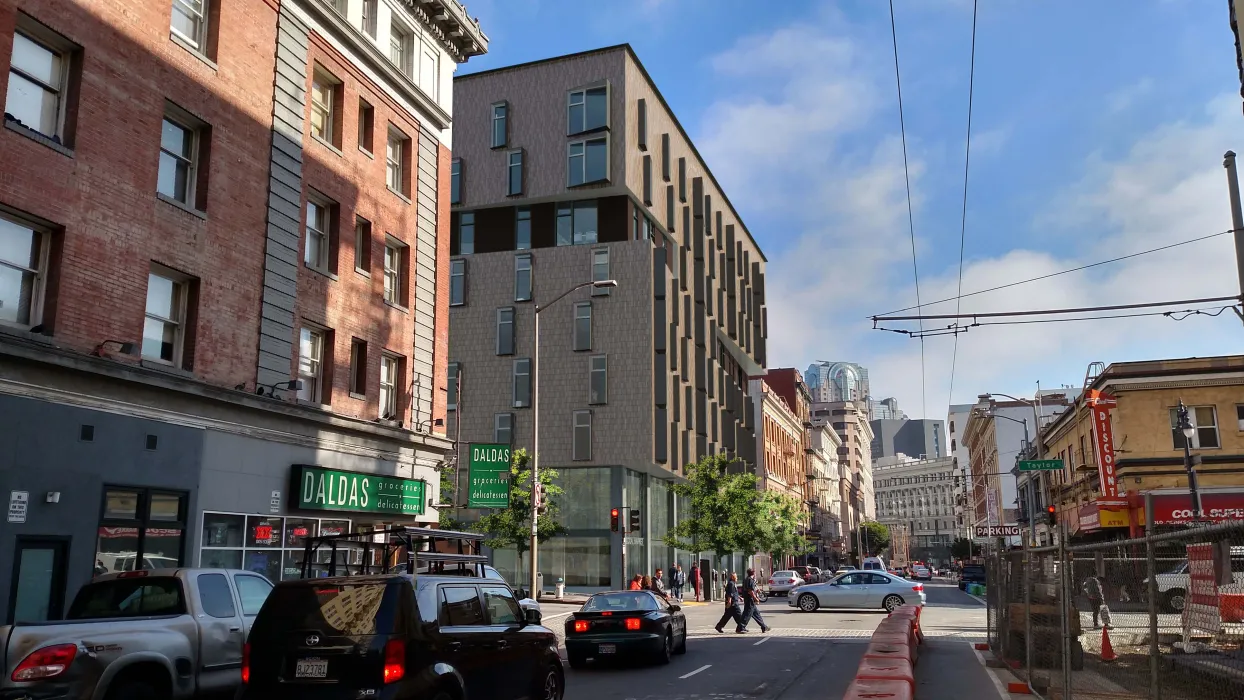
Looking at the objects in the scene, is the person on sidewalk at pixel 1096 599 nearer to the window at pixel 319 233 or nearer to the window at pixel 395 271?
the window at pixel 319 233

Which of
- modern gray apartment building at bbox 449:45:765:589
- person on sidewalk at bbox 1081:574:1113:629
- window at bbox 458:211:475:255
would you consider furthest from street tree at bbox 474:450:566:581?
person on sidewalk at bbox 1081:574:1113:629

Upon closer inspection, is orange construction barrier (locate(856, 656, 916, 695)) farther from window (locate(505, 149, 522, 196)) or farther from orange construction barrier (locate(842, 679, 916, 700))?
window (locate(505, 149, 522, 196))

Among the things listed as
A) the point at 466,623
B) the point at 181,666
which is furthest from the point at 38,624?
the point at 466,623

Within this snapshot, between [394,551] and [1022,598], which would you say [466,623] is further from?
[394,551]

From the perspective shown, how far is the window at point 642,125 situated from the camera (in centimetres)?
4931

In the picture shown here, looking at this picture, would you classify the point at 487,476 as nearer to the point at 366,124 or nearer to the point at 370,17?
the point at 366,124

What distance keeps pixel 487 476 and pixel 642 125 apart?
25.6m

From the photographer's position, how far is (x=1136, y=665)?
9.05 m

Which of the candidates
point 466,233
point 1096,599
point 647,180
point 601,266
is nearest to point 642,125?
point 647,180

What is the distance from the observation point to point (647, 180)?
1969 inches

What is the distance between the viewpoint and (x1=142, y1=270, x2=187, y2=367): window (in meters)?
19.2

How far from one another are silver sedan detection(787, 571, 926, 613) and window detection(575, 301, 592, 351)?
54.3 feet

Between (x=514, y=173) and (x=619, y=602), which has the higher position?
(x=514, y=173)

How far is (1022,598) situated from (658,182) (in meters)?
38.0
